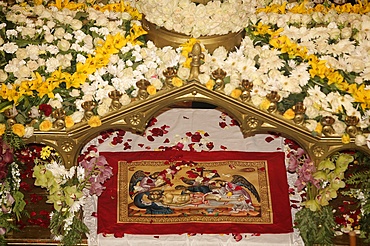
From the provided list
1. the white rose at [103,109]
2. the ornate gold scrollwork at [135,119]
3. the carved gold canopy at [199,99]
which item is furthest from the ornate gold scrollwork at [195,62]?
the white rose at [103,109]

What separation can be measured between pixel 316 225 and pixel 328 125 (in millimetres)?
695

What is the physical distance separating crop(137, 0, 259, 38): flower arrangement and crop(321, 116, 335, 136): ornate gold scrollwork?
88cm

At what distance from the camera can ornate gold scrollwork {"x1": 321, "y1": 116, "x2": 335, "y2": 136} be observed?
583 centimetres

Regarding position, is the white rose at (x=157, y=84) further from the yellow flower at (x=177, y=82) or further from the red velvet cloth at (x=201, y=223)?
the red velvet cloth at (x=201, y=223)

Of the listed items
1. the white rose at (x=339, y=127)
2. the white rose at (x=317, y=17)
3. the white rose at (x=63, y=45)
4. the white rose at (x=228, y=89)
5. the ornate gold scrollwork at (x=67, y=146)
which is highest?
the white rose at (x=317, y=17)

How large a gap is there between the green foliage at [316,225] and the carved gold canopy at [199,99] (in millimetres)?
391

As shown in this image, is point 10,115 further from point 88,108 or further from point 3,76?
point 88,108

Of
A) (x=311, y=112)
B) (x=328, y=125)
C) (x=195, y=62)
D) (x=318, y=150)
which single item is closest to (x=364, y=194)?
(x=318, y=150)

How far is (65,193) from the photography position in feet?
19.5

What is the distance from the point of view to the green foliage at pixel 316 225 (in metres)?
6.00

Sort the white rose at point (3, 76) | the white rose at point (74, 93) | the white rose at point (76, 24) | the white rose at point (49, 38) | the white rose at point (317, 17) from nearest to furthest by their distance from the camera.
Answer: the white rose at point (74, 93) < the white rose at point (3, 76) < the white rose at point (49, 38) < the white rose at point (76, 24) < the white rose at point (317, 17)

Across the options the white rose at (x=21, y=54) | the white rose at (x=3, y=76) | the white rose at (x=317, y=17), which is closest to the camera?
the white rose at (x=3, y=76)

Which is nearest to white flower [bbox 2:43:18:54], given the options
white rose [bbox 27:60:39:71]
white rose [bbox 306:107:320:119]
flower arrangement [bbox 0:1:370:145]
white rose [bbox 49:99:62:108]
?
flower arrangement [bbox 0:1:370:145]

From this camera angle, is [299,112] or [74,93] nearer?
[299,112]
